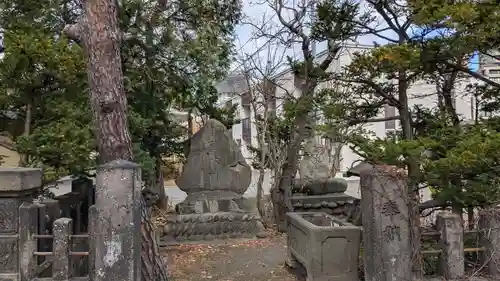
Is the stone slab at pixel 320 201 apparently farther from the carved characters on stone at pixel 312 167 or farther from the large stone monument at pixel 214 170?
the large stone monument at pixel 214 170

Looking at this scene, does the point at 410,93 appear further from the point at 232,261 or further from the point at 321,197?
the point at 232,261

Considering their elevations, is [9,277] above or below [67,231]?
below

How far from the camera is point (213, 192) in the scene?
11.4 m

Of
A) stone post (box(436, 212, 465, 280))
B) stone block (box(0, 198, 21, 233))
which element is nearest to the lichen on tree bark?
stone block (box(0, 198, 21, 233))

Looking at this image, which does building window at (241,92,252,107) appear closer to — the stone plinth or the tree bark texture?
the stone plinth

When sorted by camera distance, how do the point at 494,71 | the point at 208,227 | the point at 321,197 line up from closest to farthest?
the point at 494,71, the point at 208,227, the point at 321,197

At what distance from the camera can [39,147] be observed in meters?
5.80

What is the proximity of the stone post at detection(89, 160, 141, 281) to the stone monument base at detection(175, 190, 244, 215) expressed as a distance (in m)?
6.53

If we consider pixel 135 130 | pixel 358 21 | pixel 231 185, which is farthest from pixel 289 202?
pixel 358 21

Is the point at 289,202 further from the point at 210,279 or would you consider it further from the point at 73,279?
the point at 73,279

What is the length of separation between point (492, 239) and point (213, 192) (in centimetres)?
745

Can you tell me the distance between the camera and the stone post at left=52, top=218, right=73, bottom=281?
4.56 meters

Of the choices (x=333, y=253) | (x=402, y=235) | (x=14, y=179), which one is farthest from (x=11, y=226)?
(x=402, y=235)

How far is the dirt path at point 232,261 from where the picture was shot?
23.7 ft
